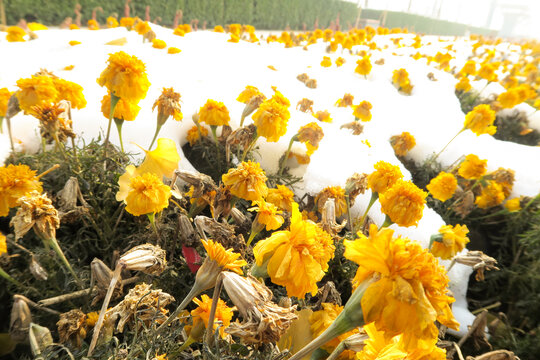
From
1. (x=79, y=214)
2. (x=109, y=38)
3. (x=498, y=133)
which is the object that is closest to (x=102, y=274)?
(x=79, y=214)

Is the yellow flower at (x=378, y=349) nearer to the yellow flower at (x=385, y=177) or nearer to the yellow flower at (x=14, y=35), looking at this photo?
the yellow flower at (x=385, y=177)

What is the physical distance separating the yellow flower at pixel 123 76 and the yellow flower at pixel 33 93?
0.23 meters

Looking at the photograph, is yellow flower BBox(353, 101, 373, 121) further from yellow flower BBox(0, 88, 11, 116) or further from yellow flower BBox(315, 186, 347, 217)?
yellow flower BBox(0, 88, 11, 116)

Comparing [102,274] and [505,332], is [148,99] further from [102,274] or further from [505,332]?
[505,332]

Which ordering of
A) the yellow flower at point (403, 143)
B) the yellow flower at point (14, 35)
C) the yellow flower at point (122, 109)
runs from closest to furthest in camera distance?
the yellow flower at point (122, 109)
the yellow flower at point (403, 143)
the yellow flower at point (14, 35)

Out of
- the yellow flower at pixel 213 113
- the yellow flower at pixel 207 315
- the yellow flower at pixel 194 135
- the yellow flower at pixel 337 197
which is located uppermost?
the yellow flower at pixel 213 113

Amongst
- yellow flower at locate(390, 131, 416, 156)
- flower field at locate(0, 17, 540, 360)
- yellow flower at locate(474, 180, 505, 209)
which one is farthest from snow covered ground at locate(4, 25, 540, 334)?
yellow flower at locate(474, 180, 505, 209)

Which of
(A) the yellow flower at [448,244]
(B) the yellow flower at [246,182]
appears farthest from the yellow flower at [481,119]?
(B) the yellow flower at [246,182]

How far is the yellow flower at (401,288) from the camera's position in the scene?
0.45 m

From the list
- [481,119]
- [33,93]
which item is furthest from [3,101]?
[481,119]

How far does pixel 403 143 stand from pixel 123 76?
2.15 m

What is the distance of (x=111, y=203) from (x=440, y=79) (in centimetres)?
505

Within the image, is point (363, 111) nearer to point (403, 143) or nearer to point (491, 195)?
point (403, 143)

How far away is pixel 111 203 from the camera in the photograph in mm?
1323
